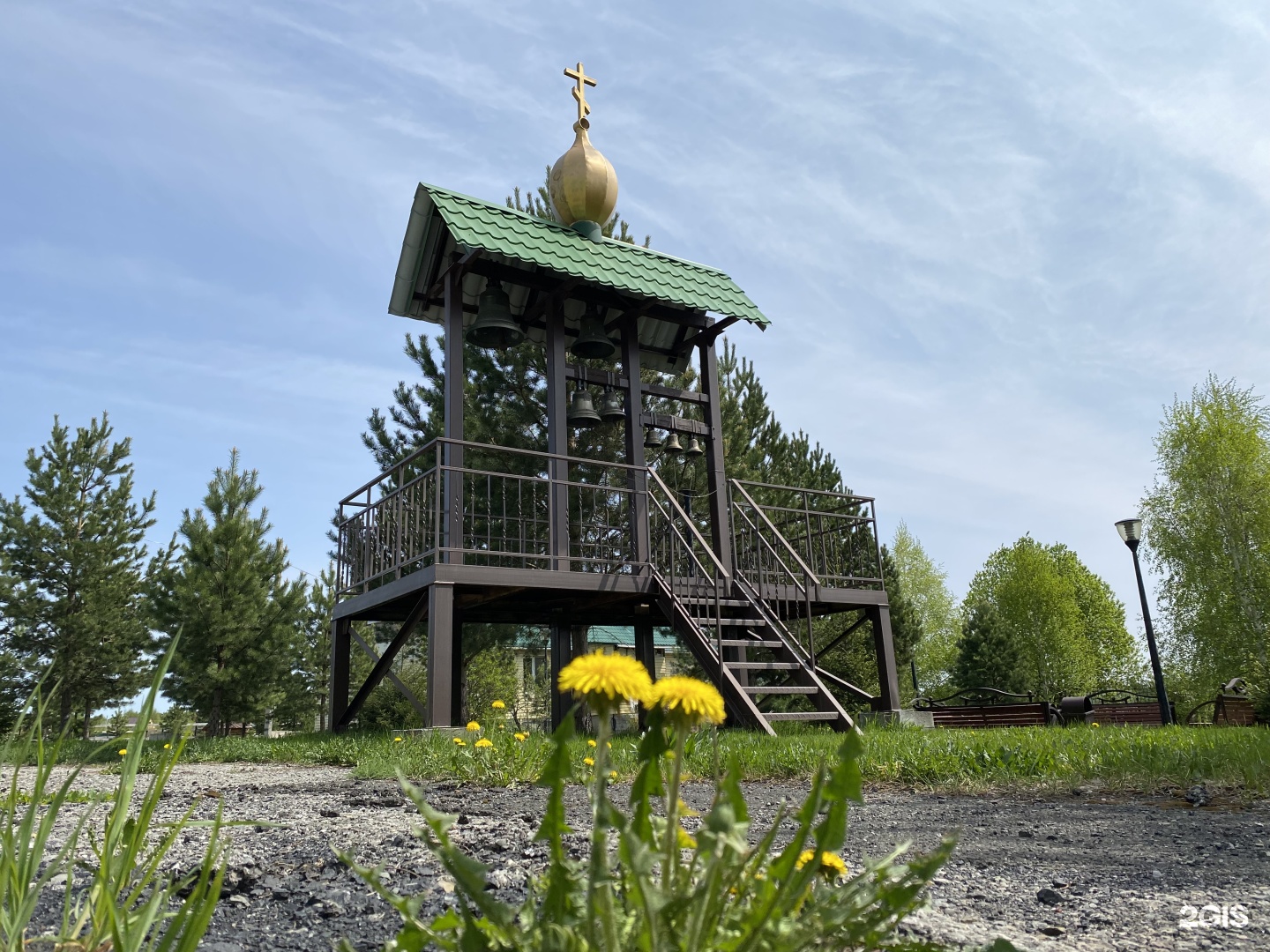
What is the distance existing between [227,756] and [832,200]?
8.33 meters

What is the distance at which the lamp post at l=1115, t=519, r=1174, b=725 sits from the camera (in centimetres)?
1147

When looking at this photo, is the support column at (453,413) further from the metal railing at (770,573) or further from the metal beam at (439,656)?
the metal railing at (770,573)

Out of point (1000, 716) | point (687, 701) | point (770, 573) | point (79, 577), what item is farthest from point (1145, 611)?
point (79, 577)

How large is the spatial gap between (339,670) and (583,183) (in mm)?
6317

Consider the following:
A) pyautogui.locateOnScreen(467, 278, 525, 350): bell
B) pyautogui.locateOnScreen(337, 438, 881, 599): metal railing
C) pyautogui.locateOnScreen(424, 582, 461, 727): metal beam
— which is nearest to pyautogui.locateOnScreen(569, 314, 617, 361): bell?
pyautogui.locateOnScreen(467, 278, 525, 350): bell

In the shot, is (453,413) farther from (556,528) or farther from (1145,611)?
(1145,611)

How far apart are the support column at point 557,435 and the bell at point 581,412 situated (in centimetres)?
8

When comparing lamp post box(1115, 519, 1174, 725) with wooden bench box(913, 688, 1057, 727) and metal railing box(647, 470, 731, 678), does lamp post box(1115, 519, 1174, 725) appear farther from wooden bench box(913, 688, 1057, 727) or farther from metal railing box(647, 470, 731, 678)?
metal railing box(647, 470, 731, 678)

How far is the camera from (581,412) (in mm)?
8820

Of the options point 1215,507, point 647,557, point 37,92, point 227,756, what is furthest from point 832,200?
point 1215,507

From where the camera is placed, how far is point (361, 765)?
5.19 m

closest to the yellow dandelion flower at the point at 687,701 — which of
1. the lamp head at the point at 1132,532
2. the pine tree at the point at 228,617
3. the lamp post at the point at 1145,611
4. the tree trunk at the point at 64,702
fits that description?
the lamp post at the point at 1145,611

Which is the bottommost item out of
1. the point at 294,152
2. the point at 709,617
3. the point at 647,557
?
the point at 709,617

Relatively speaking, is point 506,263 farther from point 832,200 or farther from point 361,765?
point 361,765
